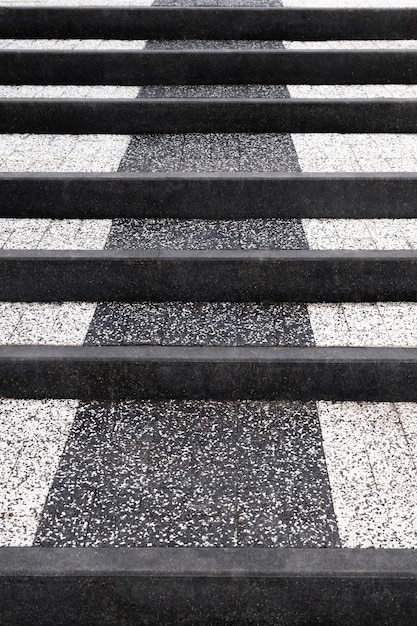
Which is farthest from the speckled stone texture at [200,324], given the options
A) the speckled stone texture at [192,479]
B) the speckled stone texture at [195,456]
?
the speckled stone texture at [192,479]

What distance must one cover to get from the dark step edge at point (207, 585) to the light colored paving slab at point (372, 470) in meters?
0.08

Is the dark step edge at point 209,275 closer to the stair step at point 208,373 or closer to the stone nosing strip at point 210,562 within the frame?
the stair step at point 208,373

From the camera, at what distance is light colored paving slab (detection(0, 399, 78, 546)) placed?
2039mm

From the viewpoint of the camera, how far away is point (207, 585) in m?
1.90

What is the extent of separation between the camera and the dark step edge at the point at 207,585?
1884 millimetres

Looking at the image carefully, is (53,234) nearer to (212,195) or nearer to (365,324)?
(212,195)

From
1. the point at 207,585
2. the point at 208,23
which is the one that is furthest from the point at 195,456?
the point at 208,23

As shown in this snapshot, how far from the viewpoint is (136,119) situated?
3701 mm

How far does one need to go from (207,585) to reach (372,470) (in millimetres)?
665

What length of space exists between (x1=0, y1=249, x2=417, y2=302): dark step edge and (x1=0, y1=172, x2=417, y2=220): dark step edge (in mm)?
412

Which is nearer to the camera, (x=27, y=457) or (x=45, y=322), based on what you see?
(x=27, y=457)

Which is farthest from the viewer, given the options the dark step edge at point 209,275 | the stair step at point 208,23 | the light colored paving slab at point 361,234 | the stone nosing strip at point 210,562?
the stair step at point 208,23

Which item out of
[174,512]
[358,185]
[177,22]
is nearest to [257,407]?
[174,512]

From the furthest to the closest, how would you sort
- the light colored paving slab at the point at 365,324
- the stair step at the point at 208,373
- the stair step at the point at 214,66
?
the stair step at the point at 214,66, the light colored paving slab at the point at 365,324, the stair step at the point at 208,373
